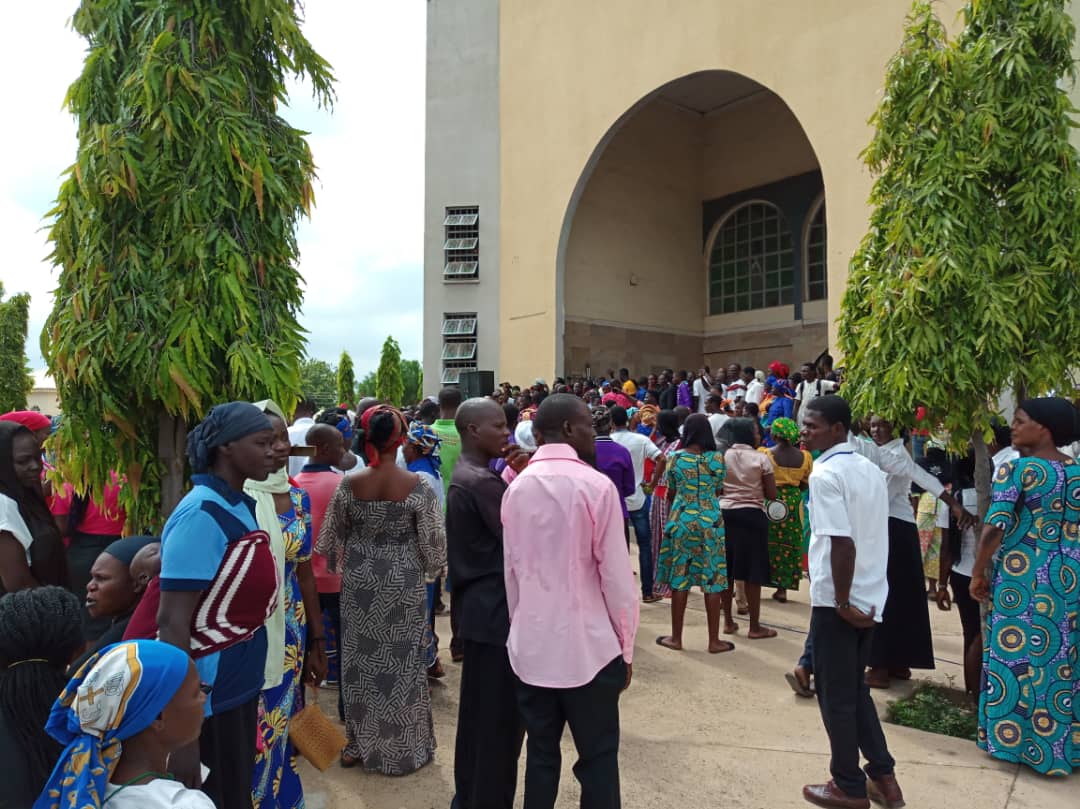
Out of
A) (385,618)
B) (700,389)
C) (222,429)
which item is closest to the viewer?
(222,429)

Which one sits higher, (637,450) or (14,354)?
(14,354)

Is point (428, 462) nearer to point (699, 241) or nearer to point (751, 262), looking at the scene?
point (751, 262)

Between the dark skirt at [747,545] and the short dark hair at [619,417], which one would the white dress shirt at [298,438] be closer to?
the short dark hair at [619,417]

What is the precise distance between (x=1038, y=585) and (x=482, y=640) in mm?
2828

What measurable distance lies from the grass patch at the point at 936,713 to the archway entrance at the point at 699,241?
14.7 m

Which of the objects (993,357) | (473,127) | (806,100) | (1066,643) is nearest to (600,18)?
(473,127)

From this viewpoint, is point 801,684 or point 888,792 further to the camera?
point 801,684

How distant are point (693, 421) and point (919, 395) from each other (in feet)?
6.37

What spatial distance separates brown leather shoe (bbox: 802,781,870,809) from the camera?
342 cm

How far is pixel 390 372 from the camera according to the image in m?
29.6

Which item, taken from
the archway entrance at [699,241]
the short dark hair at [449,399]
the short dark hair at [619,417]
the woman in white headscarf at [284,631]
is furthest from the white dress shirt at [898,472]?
the archway entrance at [699,241]

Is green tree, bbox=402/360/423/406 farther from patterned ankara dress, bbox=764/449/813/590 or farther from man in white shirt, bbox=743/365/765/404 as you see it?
patterned ankara dress, bbox=764/449/813/590

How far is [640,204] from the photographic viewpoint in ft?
69.8

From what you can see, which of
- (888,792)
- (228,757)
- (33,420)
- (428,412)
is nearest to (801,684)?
(888,792)
